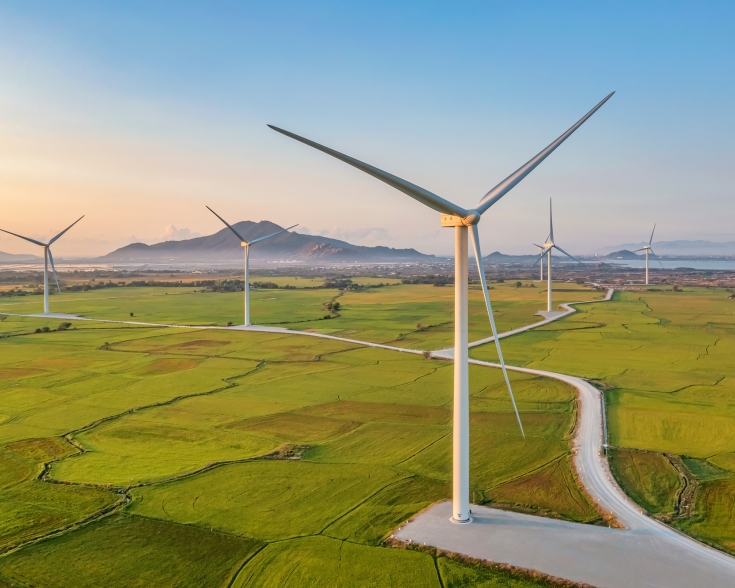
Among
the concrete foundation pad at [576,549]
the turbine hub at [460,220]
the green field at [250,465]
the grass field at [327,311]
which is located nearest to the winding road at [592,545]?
the concrete foundation pad at [576,549]

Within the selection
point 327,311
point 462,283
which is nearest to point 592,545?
point 462,283

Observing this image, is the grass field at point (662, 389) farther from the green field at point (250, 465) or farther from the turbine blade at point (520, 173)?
the turbine blade at point (520, 173)

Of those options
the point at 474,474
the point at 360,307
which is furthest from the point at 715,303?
the point at 474,474

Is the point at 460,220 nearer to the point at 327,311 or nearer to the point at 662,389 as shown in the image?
the point at 662,389

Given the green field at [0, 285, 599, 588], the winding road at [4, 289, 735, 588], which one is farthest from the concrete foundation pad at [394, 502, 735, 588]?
the green field at [0, 285, 599, 588]

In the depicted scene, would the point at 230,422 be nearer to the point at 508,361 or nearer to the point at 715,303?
the point at 508,361
